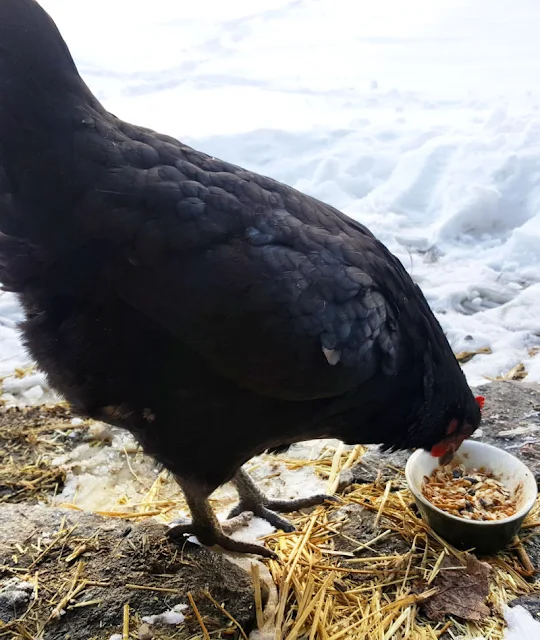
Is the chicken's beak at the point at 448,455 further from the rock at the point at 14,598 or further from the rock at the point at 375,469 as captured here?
the rock at the point at 14,598

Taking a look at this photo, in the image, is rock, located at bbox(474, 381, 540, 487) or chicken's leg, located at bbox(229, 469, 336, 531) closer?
chicken's leg, located at bbox(229, 469, 336, 531)

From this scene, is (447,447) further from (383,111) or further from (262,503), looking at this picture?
(383,111)

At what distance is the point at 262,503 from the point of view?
119 inches

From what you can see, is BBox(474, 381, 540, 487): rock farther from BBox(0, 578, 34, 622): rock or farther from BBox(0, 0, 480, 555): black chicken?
BBox(0, 578, 34, 622): rock

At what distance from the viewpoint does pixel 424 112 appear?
8312 millimetres

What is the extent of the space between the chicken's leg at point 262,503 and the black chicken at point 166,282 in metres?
0.66

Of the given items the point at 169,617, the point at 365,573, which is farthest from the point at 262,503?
the point at 169,617

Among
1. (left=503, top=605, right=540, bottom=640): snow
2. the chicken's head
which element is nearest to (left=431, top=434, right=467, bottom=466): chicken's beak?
Answer: the chicken's head

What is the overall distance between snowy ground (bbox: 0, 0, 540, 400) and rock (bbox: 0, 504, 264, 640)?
158cm

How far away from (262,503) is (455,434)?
38.4 inches

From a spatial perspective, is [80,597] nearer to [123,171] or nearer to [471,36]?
[123,171]

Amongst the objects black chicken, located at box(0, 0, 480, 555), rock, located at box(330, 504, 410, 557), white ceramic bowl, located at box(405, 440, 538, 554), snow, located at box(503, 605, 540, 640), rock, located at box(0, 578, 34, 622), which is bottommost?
rock, located at box(0, 578, 34, 622)

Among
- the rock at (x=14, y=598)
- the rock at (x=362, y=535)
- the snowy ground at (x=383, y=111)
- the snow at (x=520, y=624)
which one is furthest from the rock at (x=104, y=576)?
the snowy ground at (x=383, y=111)

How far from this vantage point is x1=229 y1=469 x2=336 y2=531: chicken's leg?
9.71 feet
